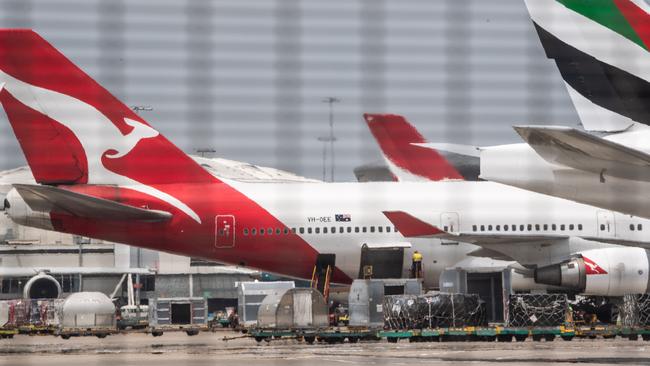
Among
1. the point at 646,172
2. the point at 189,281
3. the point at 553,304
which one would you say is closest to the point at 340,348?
the point at 553,304

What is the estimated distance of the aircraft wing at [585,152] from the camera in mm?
12281

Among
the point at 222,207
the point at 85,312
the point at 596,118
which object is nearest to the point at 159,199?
the point at 222,207

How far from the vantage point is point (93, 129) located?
24969mm

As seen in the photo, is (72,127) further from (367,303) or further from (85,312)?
(367,303)

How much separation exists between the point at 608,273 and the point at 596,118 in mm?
8295

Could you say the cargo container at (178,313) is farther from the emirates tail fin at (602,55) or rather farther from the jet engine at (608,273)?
the emirates tail fin at (602,55)

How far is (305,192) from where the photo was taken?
28516 millimetres

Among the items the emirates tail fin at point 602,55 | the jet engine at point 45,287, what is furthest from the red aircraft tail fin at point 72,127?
the jet engine at point 45,287

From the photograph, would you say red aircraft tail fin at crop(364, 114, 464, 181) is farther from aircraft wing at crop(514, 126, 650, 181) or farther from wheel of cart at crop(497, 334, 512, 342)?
aircraft wing at crop(514, 126, 650, 181)

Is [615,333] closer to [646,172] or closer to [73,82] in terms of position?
[646,172]

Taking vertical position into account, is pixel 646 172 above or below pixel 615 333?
above

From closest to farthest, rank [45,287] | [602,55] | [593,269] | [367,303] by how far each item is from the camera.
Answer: [602,55] < [593,269] < [367,303] < [45,287]

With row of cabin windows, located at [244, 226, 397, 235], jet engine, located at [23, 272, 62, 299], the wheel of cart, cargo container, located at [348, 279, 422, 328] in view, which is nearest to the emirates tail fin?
the wheel of cart

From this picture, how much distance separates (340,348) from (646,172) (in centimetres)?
799
